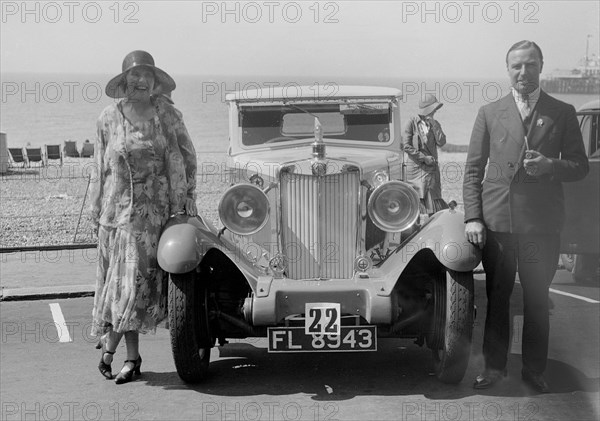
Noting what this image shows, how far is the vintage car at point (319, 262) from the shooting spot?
5.60 m

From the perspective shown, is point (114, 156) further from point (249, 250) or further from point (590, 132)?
point (590, 132)

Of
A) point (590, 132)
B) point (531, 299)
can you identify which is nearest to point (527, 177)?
point (531, 299)

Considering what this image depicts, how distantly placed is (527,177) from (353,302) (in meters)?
1.33

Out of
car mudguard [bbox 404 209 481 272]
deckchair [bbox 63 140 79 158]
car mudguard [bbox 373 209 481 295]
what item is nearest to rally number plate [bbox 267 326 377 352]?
car mudguard [bbox 373 209 481 295]

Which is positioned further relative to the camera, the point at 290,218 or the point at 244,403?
the point at 290,218

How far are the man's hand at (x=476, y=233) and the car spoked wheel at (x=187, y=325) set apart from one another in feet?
5.80

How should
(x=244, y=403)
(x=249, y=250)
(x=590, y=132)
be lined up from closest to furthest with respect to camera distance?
(x=244, y=403) < (x=249, y=250) < (x=590, y=132)

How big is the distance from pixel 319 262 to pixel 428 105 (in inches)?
180

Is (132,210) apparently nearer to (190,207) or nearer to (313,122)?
(190,207)

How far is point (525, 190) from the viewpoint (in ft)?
18.0

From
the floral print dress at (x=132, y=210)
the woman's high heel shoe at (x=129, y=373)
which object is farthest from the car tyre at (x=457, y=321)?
the woman's high heel shoe at (x=129, y=373)

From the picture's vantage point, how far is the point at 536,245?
549 cm

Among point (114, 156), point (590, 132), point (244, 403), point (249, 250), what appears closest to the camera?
point (244, 403)

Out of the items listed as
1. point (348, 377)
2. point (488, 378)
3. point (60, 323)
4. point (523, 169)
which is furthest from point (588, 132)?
point (60, 323)
